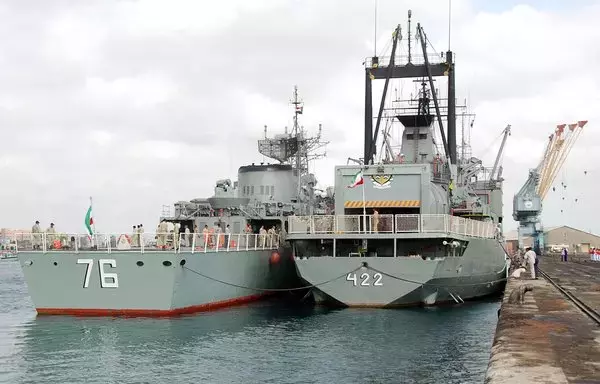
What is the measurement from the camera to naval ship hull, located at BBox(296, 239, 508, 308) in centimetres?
2306

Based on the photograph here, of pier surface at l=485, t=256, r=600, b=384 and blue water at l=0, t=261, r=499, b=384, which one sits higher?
pier surface at l=485, t=256, r=600, b=384

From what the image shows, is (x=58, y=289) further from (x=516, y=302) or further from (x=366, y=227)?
(x=516, y=302)

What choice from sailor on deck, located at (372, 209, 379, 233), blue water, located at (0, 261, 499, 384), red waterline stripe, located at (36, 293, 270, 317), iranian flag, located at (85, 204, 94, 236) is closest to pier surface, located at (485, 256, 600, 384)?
blue water, located at (0, 261, 499, 384)

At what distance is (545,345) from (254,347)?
27.4ft

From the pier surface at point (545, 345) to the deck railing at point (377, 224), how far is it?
5565 millimetres

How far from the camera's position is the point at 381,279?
76.8 feet

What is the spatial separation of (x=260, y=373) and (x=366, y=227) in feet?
36.3

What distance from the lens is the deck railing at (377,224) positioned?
23.6 metres

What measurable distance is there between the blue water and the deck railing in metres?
2.94

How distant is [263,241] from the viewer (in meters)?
29.2

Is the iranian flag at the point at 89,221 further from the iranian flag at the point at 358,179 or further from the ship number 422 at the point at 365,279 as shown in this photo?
the iranian flag at the point at 358,179

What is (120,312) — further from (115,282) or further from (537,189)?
(537,189)

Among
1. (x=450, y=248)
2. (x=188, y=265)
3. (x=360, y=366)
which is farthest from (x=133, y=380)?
(x=450, y=248)

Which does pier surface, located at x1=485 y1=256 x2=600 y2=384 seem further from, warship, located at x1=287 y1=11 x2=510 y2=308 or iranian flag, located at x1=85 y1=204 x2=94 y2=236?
iranian flag, located at x1=85 y1=204 x2=94 y2=236
